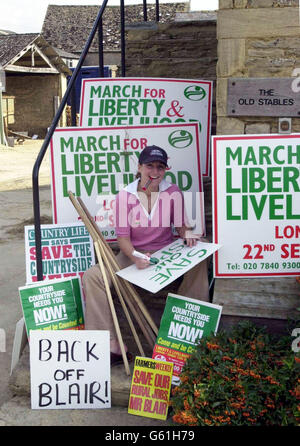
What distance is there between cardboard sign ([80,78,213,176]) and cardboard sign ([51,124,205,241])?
19.0 inches

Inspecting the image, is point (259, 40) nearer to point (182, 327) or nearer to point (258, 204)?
point (258, 204)

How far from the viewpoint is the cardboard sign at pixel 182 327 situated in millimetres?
3424

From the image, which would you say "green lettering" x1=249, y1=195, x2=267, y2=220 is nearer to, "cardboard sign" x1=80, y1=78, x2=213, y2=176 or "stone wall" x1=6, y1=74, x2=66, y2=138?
"cardboard sign" x1=80, y1=78, x2=213, y2=176

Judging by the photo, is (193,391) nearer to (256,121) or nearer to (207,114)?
(256,121)

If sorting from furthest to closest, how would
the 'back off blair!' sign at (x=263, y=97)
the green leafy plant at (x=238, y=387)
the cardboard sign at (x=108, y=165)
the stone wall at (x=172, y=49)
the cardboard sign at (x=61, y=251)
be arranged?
the stone wall at (x=172, y=49) < the cardboard sign at (x=108, y=165) < the cardboard sign at (x=61, y=251) < the 'back off blair!' sign at (x=263, y=97) < the green leafy plant at (x=238, y=387)

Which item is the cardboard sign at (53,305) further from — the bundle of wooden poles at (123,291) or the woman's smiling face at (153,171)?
the woman's smiling face at (153,171)

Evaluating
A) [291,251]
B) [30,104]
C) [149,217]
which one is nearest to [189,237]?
[149,217]

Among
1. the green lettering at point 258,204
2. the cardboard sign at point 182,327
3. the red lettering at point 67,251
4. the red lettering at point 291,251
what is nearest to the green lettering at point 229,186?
the green lettering at point 258,204

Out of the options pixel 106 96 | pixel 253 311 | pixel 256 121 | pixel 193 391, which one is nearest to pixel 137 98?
pixel 106 96

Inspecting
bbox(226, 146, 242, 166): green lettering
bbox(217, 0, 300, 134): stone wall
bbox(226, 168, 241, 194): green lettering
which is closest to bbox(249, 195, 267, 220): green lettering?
bbox(226, 168, 241, 194): green lettering

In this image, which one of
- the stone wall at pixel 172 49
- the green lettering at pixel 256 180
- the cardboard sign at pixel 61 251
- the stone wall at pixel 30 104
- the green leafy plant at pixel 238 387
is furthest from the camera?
the stone wall at pixel 30 104

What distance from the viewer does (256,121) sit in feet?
11.9

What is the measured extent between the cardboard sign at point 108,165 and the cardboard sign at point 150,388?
127 centimetres

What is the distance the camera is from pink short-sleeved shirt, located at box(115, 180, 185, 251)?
376 centimetres
